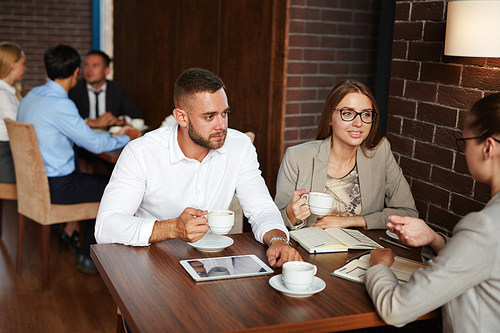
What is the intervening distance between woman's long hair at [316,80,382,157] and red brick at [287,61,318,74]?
1.17 metres

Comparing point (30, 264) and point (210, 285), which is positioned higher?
point (210, 285)

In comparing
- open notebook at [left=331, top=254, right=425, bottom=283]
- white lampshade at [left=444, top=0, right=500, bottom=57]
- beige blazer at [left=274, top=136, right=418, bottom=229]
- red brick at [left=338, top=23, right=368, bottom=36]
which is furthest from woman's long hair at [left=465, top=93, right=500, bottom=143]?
red brick at [left=338, top=23, right=368, bottom=36]

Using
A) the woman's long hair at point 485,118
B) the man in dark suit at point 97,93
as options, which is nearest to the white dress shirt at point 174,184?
the woman's long hair at point 485,118

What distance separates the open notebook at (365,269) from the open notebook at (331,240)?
0.08 metres

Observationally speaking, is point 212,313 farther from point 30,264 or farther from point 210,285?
point 30,264

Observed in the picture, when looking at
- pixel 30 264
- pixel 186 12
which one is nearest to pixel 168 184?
pixel 30 264

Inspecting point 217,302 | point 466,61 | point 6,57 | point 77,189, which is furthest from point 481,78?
point 6,57

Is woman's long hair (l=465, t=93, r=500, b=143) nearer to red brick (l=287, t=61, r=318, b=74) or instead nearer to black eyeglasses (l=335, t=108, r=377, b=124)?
black eyeglasses (l=335, t=108, r=377, b=124)

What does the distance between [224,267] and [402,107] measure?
4.85 feet

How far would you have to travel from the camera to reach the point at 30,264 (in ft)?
11.4

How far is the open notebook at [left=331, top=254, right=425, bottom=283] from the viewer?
1491mm

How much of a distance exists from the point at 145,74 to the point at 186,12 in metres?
1.19

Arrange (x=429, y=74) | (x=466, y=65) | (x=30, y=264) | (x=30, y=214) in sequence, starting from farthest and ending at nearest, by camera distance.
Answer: (x=30, y=264) → (x=30, y=214) → (x=429, y=74) → (x=466, y=65)

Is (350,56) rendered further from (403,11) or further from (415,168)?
(415,168)
